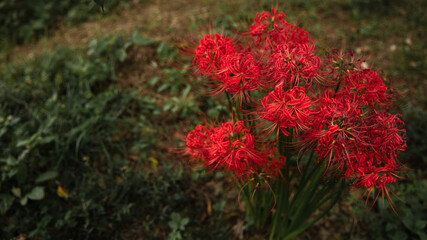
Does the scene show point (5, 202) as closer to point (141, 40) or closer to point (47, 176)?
point (47, 176)

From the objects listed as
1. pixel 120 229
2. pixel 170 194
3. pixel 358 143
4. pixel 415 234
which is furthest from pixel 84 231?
pixel 415 234

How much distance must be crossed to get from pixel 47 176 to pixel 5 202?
1.09 ft

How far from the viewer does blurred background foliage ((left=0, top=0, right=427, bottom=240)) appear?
228cm

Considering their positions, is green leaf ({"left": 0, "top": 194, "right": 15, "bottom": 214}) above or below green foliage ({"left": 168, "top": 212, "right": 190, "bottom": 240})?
above

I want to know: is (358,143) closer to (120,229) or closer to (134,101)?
(120,229)

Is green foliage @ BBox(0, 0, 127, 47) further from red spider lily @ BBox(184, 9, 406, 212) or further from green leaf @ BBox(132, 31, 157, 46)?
red spider lily @ BBox(184, 9, 406, 212)

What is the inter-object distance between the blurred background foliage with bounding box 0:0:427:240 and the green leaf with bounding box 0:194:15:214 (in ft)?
0.05

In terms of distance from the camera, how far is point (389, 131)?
4.17ft

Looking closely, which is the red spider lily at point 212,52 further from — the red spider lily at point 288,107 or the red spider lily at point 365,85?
the red spider lily at point 365,85

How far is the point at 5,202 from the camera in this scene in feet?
7.49

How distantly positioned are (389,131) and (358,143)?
147mm

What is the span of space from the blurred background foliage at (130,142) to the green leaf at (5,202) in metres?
0.01

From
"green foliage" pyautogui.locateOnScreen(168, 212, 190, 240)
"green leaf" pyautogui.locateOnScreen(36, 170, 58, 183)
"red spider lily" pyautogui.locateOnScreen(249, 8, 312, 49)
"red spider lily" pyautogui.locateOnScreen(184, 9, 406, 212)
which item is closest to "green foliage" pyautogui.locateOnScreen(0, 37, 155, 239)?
"green leaf" pyautogui.locateOnScreen(36, 170, 58, 183)

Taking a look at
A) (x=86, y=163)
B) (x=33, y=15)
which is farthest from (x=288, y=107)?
(x=33, y=15)
